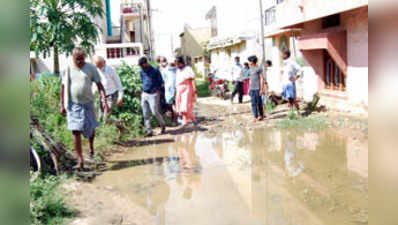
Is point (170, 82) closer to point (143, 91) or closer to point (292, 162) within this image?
point (143, 91)

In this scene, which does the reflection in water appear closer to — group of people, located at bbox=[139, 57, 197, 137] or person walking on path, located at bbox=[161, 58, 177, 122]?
group of people, located at bbox=[139, 57, 197, 137]

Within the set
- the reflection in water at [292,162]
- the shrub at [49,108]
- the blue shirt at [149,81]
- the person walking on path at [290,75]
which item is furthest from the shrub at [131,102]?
the person walking on path at [290,75]

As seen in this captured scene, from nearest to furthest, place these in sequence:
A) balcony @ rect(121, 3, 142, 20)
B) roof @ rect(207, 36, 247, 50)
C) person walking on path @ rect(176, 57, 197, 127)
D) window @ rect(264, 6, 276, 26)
A: person walking on path @ rect(176, 57, 197, 127) → window @ rect(264, 6, 276, 26) → roof @ rect(207, 36, 247, 50) → balcony @ rect(121, 3, 142, 20)

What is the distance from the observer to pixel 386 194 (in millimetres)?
1064

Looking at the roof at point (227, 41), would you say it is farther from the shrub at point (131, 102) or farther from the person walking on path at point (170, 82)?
the shrub at point (131, 102)

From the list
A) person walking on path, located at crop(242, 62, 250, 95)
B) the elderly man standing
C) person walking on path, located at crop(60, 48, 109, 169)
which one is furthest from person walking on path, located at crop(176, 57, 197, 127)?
person walking on path, located at crop(242, 62, 250, 95)

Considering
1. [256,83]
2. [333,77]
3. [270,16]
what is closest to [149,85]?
[256,83]

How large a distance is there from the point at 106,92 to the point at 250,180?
3.81 metres

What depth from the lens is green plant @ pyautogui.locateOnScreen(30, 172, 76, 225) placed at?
140 inches

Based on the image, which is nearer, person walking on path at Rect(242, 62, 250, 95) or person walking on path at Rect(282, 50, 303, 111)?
person walking on path at Rect(282, 50, 303, 111)

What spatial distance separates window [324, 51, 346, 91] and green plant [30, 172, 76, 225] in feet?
29.4

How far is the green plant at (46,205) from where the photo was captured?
3550 mm

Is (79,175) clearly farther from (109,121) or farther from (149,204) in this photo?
(109,121)

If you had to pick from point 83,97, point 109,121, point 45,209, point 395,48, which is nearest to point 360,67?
point 109,121
